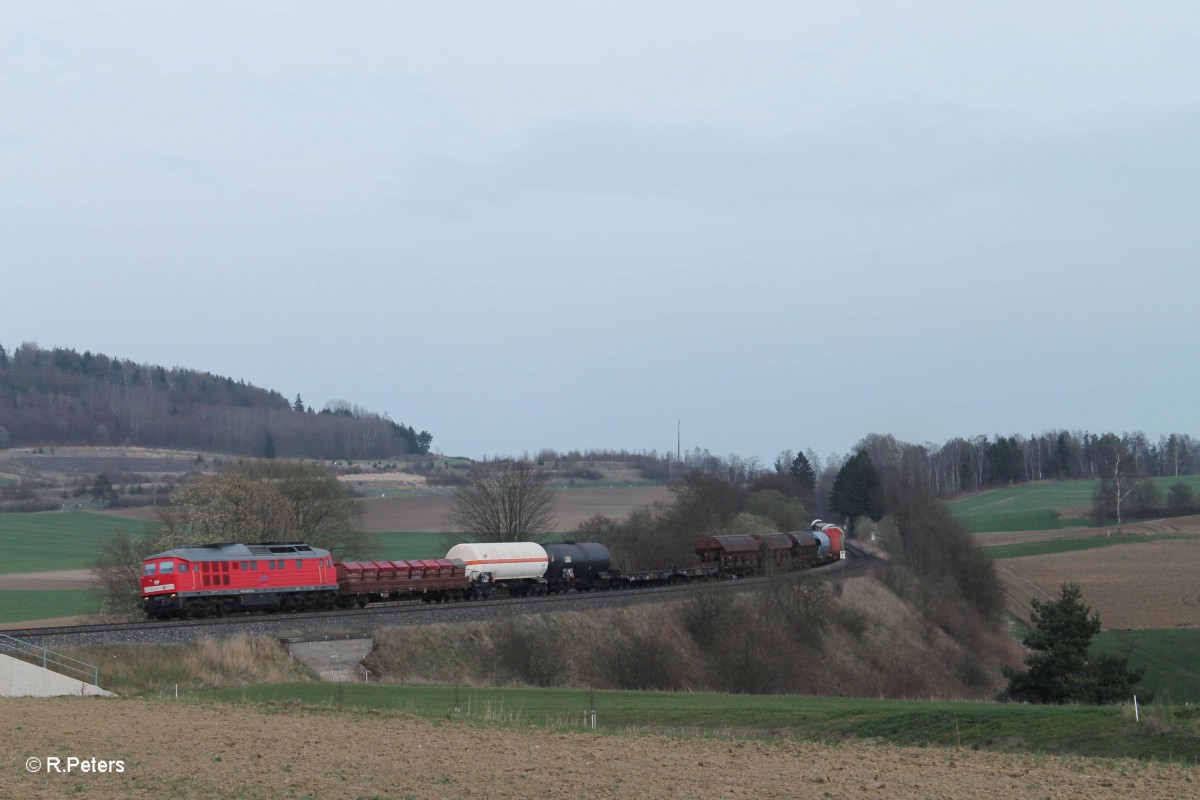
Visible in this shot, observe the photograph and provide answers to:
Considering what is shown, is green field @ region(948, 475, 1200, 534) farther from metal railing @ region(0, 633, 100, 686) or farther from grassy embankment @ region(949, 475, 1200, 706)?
metal railing @ region(0, 633, 100, 686)

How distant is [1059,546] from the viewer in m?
106

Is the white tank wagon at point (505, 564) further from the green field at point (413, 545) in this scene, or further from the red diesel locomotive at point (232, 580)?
the green field at point (413, 545)

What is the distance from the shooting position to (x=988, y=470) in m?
196

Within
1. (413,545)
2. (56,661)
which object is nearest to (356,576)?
(56,661)

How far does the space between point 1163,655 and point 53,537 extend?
97.1m

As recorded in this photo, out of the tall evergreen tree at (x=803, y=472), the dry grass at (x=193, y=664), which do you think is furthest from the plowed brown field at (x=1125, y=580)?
the tall evergreen tree at (x=803, y=472)

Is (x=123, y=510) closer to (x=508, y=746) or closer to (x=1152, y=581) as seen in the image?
(x=1152, y=581)

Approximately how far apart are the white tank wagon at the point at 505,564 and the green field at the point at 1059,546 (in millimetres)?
55961

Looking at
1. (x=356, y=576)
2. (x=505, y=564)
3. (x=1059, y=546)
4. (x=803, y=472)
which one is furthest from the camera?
(x=803, y=472)

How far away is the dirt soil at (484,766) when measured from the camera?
16.1 metres

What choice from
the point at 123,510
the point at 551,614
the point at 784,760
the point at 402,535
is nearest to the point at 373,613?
the point at 551,614

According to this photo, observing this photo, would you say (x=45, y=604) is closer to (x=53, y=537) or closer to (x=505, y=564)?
(x=505, y=564)

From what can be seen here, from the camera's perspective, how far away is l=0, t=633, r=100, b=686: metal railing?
104ft

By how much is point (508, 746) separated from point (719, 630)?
35.0 metres
